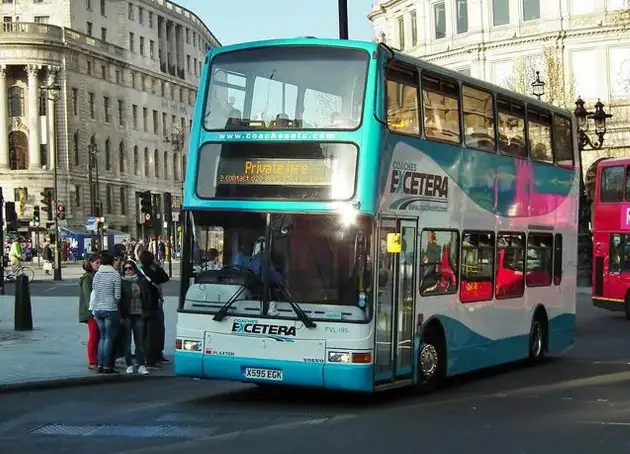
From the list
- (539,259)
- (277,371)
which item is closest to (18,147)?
(539,259)

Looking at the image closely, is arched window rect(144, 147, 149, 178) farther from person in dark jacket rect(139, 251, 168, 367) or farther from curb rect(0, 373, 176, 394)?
curb rect(0, 373, 176, 394)

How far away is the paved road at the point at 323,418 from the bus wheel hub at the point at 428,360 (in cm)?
33

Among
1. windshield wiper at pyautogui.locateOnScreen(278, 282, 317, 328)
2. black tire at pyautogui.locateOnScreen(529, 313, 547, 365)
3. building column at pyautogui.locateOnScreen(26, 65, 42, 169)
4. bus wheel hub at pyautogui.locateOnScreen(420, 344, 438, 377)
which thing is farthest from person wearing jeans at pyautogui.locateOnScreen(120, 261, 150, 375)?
building column at pyautogui.locateOnScreen(26, 65, 42, 169)

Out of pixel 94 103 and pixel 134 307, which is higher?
pixel 94 103

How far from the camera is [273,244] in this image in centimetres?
1172

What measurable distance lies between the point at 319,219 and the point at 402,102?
1.80 meters

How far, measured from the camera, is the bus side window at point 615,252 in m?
28.3

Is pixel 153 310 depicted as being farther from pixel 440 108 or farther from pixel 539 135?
pixel 539 135

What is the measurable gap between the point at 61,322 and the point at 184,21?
94.5 meters

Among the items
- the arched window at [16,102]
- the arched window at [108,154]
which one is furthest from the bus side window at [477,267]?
the arched window at [108,154]

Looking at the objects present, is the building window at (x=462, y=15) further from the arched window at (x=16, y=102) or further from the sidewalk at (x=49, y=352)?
the sidewalk at (x=49, y=352)

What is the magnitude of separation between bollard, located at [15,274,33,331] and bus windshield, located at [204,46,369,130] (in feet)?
35.7

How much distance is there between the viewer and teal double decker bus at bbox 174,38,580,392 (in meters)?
11.6

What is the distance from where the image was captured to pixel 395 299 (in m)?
12.1
